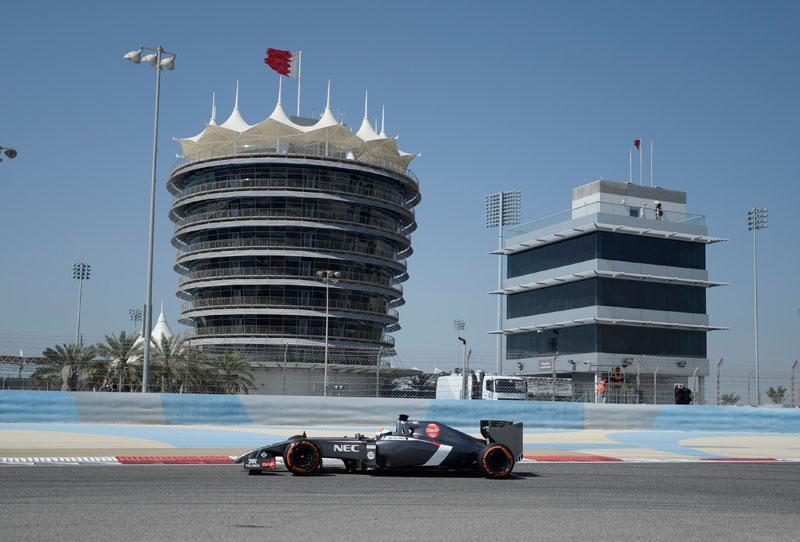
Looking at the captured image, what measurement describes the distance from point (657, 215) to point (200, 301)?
115 feet

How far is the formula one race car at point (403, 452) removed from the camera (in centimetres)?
1172

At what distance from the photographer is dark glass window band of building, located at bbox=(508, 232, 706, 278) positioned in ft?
171

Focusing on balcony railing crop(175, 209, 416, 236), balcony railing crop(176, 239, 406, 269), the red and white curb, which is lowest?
the red and white curb

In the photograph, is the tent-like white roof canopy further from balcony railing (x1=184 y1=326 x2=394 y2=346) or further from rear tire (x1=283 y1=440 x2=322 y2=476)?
rear tire (x1=283 y1=440 x2=322 y2=476)

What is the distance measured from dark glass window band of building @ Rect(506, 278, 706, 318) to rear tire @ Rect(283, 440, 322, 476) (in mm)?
41635

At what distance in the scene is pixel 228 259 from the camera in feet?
213

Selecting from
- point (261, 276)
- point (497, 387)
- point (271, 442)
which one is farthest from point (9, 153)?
point (261, 276)

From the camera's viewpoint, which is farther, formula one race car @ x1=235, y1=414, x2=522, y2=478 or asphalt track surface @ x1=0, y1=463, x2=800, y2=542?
formula one race car @ x1=235, y1=414, x2=522, y2=478

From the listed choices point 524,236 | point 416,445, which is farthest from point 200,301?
point 416,445

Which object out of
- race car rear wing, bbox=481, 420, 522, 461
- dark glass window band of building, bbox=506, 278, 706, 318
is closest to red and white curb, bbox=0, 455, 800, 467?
race car rear wing, bbox=481, 420, 522, 461

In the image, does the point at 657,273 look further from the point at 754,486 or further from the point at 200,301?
the point at 754,486

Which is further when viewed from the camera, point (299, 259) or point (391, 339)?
point (391, 339)

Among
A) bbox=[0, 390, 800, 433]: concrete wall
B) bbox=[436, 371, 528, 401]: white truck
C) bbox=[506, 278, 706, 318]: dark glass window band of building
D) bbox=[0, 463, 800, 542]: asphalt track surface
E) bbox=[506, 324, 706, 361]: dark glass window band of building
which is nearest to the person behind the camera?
bbox=[0, 463, 800, 542]: asphalt track surface

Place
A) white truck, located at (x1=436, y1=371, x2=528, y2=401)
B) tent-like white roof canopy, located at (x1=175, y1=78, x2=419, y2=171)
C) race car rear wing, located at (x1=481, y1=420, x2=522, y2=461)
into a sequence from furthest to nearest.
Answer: tent-like white roof canopy, located at (x1=175, y1=78, x2=419, y2=171) → white truck, located at (x1=436, y1=371, x2=528, y2=401) → race car rear wing, located at (x1=481, y1=420, x2=522, y2=461)
